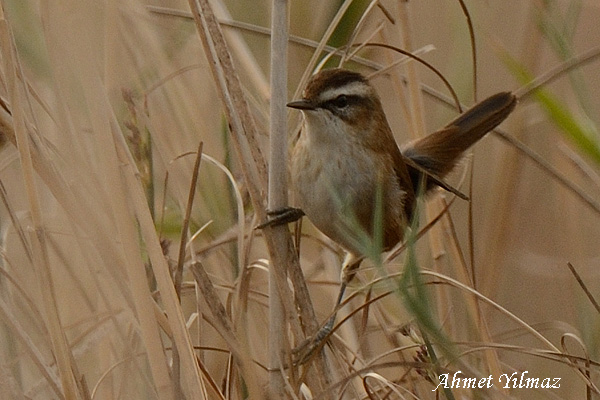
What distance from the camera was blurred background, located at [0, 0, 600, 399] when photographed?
1568 millimetres

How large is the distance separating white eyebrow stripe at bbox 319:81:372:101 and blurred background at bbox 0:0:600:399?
0.28 feet

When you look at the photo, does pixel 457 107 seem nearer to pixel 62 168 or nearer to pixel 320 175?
pixel 320 175

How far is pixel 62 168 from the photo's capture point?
5.91ft

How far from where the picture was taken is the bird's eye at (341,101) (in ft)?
7.04

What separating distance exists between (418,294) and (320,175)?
1.09 m

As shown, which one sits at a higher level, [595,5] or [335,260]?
[595,5]

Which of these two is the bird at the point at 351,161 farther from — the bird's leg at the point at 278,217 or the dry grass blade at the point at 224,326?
the dry grass blade at the point at 224,326

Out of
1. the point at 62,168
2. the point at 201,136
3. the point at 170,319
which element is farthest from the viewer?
the point at 201,136

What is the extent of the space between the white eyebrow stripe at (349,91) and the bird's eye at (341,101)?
0.5 inches

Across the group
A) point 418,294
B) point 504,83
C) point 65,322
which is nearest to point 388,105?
point 504,83

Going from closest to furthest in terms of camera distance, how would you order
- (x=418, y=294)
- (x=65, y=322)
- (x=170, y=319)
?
(x=418, y=294)
(x=170, y=319)
(x=65, y=322)

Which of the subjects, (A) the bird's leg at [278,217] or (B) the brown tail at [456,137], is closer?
(A) the bird's leg at [278,217]

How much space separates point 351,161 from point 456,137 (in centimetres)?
49

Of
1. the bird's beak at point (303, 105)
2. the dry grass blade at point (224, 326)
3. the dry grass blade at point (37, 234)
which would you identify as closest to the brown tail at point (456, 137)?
the bird's beak at point (303, 105)
